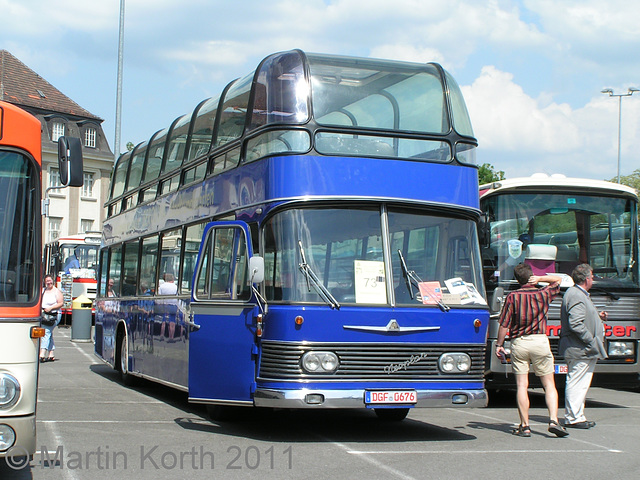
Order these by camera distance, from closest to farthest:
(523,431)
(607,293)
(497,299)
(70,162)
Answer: (70,162)
(523,431)
(497,299)
(607,293)

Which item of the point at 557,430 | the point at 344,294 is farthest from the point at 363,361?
the point at 557,430

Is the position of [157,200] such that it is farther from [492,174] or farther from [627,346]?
[492,174]

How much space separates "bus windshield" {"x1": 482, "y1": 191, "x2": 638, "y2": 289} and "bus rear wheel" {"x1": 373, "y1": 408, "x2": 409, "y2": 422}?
8.78 ft

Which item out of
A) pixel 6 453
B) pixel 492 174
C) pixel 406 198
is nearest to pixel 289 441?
pixel 406 198

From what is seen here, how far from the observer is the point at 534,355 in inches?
406

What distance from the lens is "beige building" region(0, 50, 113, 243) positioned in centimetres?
6309

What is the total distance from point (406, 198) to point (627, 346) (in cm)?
526

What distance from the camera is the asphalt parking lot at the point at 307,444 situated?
313 inches

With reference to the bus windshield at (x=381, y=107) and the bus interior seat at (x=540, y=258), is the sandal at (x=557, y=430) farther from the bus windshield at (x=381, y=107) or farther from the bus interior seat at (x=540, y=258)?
the bus interior seat at (x=540, y=258)

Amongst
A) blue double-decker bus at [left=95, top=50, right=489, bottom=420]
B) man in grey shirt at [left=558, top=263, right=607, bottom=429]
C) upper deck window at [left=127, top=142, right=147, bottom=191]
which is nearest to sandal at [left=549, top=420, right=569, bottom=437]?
man in grey shirt at [left=558, top=263, right=607, bottom=429]

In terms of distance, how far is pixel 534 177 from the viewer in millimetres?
13688

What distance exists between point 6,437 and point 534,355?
6.06 m

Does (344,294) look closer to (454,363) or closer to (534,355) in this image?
(454,363)

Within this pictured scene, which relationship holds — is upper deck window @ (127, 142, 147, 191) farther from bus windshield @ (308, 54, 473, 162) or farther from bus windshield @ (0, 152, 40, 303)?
bus windshield @ (0, 152, 40, 303)
